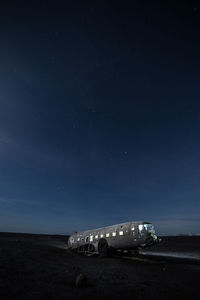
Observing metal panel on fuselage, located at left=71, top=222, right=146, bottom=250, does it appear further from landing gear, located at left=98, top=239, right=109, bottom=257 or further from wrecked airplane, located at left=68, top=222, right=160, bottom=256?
landing gear, located at left=98, top=239, right=109, bottom=257

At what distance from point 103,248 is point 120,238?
394 cm

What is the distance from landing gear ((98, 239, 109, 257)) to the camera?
89.9ft

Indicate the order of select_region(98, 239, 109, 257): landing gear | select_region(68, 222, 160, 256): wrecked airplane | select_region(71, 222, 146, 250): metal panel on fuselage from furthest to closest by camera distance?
select_region(98, 239, 109, 257): landing gear → select_region(71, 222, 146, 250): metal panel on fuselage → select_region(68, 222, 160, 256): wrecked airplane

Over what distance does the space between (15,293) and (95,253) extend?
21224 millimetres

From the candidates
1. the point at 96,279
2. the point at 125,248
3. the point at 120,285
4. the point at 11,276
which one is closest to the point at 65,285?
the point at 96,279

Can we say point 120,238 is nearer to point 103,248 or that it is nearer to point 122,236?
point 122,236

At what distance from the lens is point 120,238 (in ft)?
84.9

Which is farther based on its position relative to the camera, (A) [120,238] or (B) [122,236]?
(A) [120,238]

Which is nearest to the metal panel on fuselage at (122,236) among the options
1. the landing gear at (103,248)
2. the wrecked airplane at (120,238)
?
the wrecked airplane at (120,238)

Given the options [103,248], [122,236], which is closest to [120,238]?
[122,236]

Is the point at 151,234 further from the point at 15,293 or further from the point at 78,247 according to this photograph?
the point at 15,293

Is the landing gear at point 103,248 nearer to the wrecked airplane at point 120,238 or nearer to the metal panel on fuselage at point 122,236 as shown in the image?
the wrecked airplane at point 120,238

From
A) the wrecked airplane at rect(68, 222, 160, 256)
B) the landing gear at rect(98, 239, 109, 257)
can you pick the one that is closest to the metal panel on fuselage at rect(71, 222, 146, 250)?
the wrecked airplane at rect(68, 222, 160, 256)

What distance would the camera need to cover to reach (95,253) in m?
29.2
